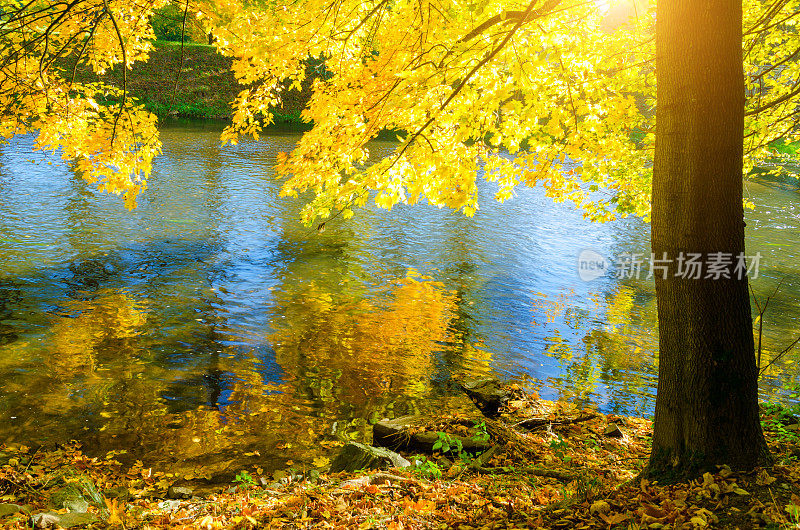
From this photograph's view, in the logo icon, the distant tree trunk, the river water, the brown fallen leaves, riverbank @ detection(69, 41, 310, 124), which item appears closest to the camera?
the brown fallen leaves

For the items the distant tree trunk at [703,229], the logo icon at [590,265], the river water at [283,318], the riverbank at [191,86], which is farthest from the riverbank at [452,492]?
the riverbank at [191,86]

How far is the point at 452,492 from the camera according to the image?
13.0ft

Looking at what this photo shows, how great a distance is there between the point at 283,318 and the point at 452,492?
21.5 ft

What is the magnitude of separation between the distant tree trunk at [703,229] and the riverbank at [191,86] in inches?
1436

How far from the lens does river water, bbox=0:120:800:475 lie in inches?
256

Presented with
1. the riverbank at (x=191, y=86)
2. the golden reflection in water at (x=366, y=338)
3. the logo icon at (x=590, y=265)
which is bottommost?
the golden reflection in water at (x=366, y=338)

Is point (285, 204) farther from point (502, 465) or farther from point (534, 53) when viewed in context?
point (502, 465)

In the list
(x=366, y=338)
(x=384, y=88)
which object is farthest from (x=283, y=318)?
(x=384, y=88)

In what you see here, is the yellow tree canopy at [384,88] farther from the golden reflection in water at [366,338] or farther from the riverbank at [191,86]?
the riverbank at [191,86]

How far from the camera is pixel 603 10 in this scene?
7062 millimetres

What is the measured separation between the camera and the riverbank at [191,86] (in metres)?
39.5

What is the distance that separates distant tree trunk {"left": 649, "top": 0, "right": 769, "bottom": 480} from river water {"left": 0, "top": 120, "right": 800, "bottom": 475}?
3.81 m

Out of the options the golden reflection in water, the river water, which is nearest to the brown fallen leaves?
the river water

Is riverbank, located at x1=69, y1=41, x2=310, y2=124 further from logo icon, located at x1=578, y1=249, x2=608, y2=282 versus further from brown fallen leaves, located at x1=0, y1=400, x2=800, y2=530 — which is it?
brown fallen leaves, located at x1=0, y1=400, x2=800, y2=530
